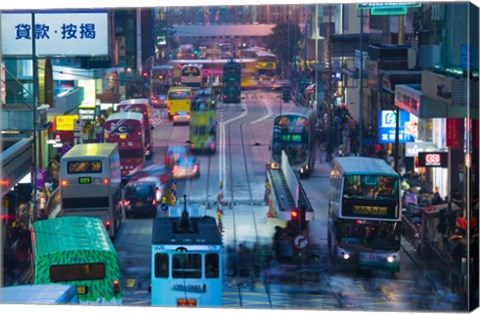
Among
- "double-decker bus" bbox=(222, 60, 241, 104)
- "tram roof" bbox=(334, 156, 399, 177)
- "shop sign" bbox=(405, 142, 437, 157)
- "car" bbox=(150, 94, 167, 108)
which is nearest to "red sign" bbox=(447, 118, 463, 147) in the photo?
"shop sign" bbox=(405, 142, 437, 157)

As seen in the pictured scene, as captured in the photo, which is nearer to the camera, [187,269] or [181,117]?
[187,269]

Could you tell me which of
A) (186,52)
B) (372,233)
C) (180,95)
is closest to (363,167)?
(372,233)

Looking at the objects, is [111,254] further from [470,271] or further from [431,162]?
[431,162]

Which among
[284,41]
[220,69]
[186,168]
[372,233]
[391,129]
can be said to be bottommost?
[372,233]

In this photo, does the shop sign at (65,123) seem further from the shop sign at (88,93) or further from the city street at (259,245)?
the shop sign at (88,93)

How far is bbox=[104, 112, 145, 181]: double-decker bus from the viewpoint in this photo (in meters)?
32.5

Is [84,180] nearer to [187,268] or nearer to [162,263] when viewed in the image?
[162,263]

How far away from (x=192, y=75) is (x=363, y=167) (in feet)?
39.6

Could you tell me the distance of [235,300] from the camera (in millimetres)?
23000

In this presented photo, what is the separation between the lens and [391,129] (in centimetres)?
3225

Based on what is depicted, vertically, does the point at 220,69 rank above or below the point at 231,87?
above

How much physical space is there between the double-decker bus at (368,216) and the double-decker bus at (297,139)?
8.78 meters

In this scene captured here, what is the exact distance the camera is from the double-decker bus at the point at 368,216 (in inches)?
950

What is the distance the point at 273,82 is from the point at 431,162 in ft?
29.1
